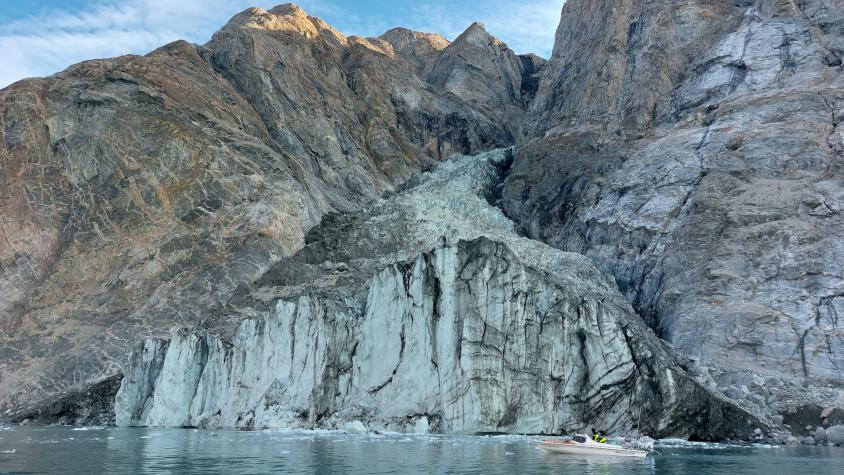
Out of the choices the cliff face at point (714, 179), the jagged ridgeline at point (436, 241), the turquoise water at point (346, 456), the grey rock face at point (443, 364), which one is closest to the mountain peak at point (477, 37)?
the jagged ridgeline at point (436, 241)

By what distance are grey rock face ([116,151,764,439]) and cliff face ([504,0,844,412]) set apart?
21.7 ft

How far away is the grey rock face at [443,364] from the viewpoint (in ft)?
145

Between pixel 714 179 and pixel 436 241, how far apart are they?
24.0 metres

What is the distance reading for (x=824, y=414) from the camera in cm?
4359

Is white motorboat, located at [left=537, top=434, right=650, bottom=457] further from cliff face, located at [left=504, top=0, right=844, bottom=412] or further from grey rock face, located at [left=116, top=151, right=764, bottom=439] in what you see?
cliff face, located at [left=504, top=0, right=844, bottom=412]

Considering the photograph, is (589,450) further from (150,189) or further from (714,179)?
(150,189)

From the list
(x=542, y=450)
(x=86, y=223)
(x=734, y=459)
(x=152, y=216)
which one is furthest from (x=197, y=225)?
(x=734, y=459)

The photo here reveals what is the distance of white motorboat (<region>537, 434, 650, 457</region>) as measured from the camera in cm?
3544

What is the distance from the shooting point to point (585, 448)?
1435 inches

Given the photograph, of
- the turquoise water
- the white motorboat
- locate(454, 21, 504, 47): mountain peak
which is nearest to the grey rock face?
the turquoise water

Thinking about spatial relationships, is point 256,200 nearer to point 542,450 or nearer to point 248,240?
point 248,240

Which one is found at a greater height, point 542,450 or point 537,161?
point 537,161

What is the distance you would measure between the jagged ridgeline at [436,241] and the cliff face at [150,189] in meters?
0.27

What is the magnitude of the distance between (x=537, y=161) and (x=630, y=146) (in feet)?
40.0
